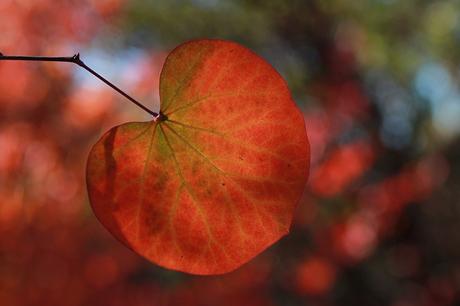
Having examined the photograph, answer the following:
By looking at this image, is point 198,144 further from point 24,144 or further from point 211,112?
point 24,144

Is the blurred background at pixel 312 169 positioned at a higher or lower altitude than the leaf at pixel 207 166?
higher

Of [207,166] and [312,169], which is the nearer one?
[207,166]

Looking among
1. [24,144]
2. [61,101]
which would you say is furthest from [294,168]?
[61,101]

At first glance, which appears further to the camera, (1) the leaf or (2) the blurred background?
(2) the blurred background

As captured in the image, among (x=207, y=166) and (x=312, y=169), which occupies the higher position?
(x=312, y=169)

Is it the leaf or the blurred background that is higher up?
the blurred background

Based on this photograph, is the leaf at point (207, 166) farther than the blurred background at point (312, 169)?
No
